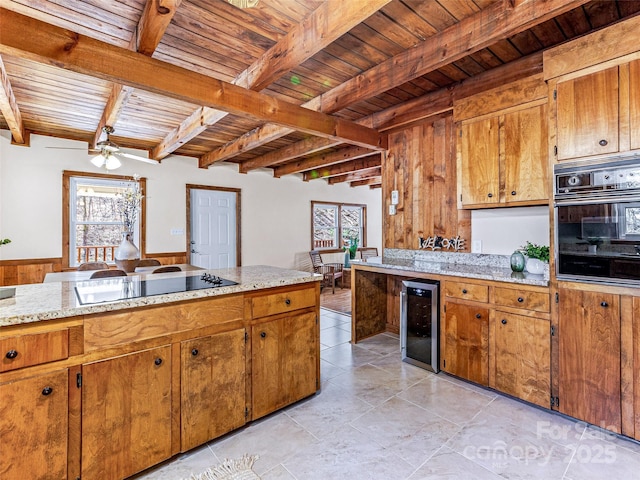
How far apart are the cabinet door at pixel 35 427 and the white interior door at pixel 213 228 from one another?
4523 millimetres

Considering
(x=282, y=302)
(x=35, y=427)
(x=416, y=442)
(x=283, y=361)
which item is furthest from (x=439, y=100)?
(x=35, y=427)

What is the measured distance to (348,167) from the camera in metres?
6.23

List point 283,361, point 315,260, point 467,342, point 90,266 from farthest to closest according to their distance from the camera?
point 315,260
point 90,266
point 467,342
point 283,361

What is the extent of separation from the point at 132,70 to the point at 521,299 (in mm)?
3164

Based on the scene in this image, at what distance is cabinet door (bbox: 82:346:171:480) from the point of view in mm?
1478

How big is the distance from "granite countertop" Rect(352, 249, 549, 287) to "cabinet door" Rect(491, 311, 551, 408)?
0.92 ft

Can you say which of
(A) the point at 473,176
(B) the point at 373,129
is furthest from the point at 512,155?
(B) the point at 373,129

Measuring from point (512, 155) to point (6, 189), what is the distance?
589cm

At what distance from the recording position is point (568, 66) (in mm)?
2057

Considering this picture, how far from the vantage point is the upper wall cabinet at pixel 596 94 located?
6.04 feet

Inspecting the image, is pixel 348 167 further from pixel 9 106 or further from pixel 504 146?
pixel 9 106

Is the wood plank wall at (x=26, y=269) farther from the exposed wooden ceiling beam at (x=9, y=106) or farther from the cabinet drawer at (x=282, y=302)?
the cabinet drawer at (x=282, y=302)

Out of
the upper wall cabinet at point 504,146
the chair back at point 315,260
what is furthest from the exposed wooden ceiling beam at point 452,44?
the chair back at point 315,260

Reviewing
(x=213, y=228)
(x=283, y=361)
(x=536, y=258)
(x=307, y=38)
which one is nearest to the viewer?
(x=307, y=38)
